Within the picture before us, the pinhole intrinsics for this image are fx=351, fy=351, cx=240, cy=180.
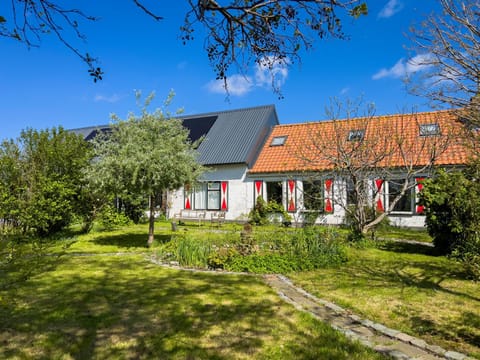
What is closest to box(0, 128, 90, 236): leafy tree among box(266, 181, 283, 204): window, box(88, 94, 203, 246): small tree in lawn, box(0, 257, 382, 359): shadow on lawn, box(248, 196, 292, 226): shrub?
box(88, 94, 203, 246): small tree in lawn

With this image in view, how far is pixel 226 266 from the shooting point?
320 inches

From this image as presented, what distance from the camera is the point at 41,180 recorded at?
12789 mm

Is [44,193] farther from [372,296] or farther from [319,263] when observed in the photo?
[372,296]

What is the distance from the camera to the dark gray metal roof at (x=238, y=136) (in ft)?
67.9

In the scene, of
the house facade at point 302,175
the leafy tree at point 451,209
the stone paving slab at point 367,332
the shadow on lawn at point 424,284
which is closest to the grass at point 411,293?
the shadow on lawn at point 424,284

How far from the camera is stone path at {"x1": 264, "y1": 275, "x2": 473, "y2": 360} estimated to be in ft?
12.1

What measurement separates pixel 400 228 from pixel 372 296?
1186 cm

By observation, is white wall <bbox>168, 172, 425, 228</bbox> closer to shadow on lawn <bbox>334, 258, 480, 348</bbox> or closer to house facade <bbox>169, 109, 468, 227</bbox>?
house facade <bbox>169, 109, 468, 227</bbox>

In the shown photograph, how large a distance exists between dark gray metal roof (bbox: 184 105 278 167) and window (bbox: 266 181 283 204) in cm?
179

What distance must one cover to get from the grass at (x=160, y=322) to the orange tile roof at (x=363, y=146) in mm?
7084

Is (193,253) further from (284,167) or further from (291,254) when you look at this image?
(284,167)

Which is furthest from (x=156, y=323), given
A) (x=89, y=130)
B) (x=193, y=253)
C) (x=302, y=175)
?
(x=89, y=130)

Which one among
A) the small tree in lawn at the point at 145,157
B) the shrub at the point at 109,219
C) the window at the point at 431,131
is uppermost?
the window at the point at 431,131

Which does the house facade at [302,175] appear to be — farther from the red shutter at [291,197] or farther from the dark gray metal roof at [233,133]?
the dark gray metal roof at [233,133]
